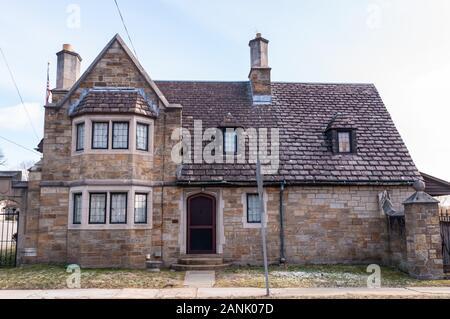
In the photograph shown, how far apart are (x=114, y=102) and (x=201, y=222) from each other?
5.82m

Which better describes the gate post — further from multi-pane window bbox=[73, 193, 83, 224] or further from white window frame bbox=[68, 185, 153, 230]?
multi-pane window bbox=[73, 193, 83, 224]

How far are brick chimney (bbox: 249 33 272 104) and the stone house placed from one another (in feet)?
8.95

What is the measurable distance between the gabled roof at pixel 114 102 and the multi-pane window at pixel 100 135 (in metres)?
0.52

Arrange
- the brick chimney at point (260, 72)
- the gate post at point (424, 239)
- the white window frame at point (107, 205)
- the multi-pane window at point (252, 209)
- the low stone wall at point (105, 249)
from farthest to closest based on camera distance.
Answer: the brick chimney at point (260, 72) < the multi-pane window at point (252, 209) < the white window frame at point (107, 205) < the low stone wall at point (105, 249) < the gate post at point (424, 239)

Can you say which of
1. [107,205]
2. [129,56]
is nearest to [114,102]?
[129,56]

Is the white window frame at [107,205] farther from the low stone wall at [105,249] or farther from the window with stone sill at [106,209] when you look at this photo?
the low stone wall at [105,249]

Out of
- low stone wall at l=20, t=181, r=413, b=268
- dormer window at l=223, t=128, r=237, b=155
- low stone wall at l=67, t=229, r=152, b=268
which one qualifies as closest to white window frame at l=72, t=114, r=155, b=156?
low stone wall at l=20, t=181, r=413, b=268

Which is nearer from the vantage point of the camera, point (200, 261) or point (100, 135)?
point (200, 261)

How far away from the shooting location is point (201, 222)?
16.0 metres

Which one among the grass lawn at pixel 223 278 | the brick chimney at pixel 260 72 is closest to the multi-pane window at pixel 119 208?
the grass lawn at pixel 223 278

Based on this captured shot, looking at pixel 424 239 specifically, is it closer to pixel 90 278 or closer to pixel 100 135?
pixel 90 278

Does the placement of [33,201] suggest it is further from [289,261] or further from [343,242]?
[343,242]

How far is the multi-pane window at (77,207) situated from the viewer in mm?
14680

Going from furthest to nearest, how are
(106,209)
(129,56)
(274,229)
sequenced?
(129,56)
(274,229)
(106,209)
